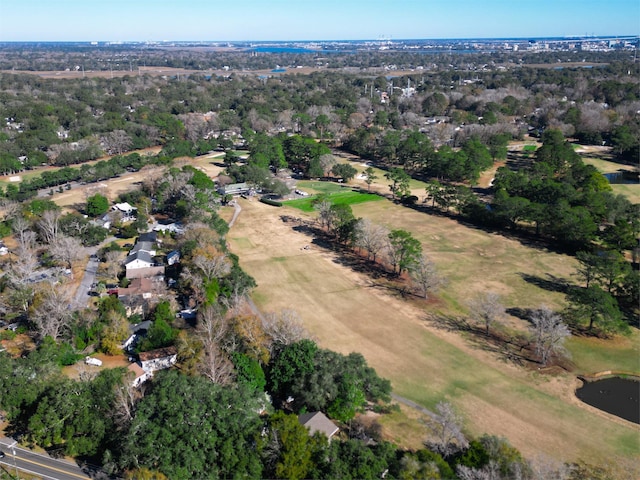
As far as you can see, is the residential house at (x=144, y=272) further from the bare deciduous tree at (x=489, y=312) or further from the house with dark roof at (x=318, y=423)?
the bare deciduous tree at (x=489, y=312)

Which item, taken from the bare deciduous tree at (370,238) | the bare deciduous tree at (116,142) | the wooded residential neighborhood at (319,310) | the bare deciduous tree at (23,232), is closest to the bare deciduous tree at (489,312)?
the wooded residential neighborhood at (319,310)

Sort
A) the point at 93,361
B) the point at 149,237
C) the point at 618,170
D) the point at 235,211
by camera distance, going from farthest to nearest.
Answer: the point at 618,170 → the point at 235,211 → the point at 149,237 → the point at 93,361

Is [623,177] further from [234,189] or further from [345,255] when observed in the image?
[234,189]

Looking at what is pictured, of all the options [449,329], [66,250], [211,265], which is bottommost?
[449,329]

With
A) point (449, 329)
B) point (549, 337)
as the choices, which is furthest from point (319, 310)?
point (549, 337)

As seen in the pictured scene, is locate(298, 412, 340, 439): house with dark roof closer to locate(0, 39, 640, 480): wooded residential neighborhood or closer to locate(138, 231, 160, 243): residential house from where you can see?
locate(0, 39, 640, 480): wooded residential neighborhood

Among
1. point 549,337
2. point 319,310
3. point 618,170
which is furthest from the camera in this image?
point 618,170
